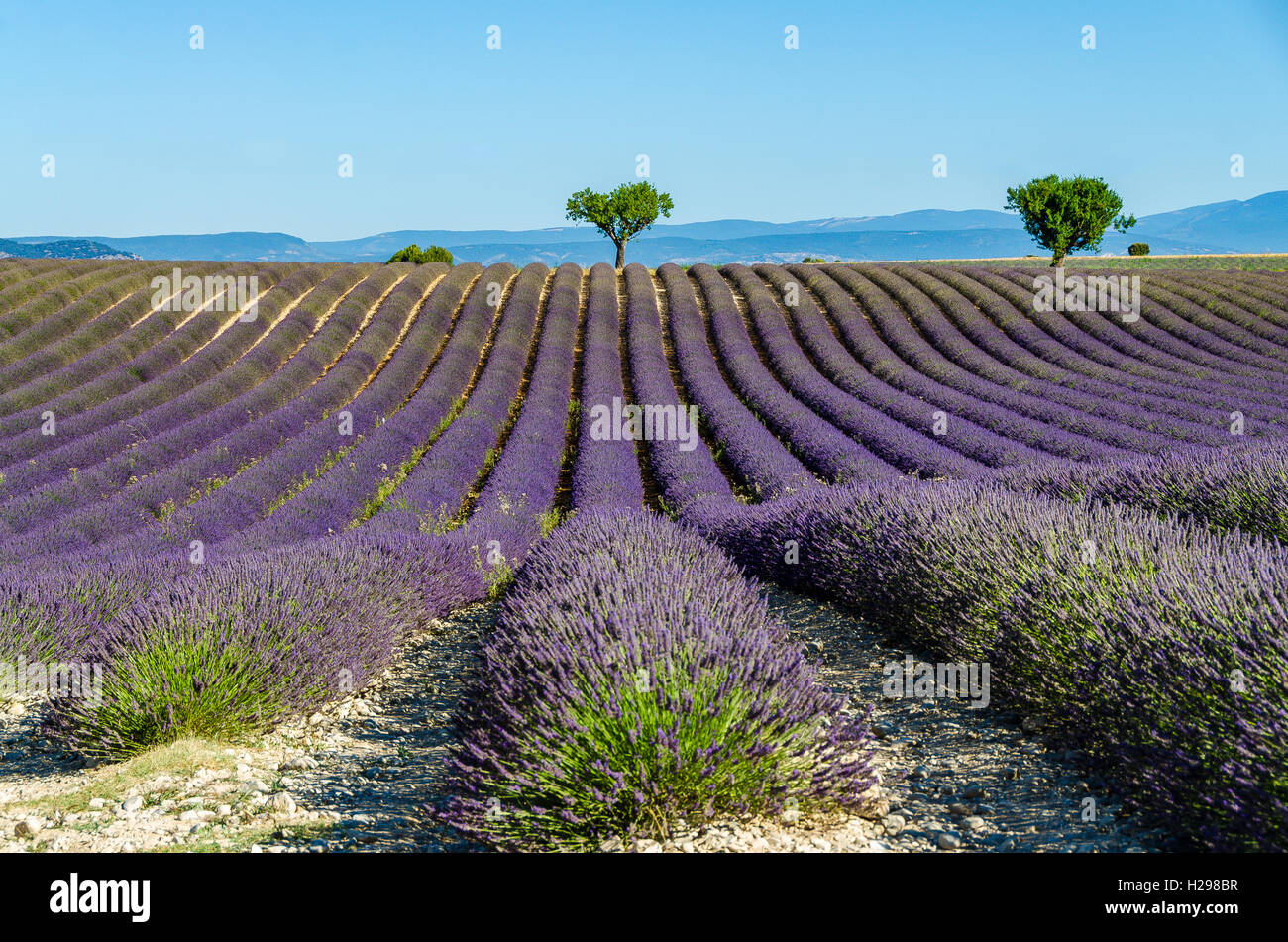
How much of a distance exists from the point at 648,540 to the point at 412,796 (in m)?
2.31

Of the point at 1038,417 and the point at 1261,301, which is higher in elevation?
the point at 1261,301

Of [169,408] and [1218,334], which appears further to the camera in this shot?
[1218,334]

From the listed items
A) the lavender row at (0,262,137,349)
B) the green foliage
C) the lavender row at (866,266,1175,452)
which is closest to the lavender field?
the lavender row at (866,266,1175,452)

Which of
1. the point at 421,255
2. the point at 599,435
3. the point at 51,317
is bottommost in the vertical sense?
the point at 599,435

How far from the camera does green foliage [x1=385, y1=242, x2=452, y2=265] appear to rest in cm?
3250

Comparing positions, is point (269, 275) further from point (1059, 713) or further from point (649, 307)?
point (1059, 713)

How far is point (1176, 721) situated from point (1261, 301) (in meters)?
24.2

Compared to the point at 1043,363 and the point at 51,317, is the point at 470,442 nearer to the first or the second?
the point at 1043,363

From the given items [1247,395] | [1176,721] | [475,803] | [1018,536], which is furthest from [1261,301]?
[475,803]

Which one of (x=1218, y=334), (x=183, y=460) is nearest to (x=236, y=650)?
(x=183, y=460)

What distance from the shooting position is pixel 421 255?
33125 mm

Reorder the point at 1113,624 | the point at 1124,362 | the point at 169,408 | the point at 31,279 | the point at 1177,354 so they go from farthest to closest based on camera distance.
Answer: the point at 31,279 → the point at 1177,354 → the point at 1124,362 → the point at 169,408 → the point at 1113,624
